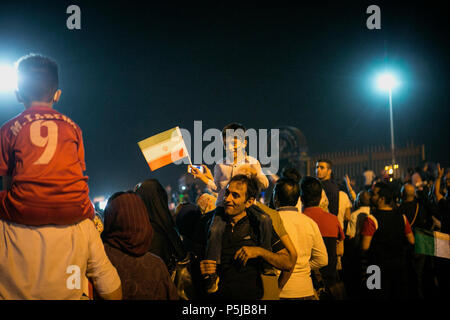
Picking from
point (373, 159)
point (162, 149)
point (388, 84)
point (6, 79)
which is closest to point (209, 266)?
point (162, 149)

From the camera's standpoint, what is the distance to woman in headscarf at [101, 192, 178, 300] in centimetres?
270

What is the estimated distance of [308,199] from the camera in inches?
177

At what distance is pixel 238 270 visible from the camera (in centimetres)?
306

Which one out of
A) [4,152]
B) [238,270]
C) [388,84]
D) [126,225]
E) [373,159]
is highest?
[388,84]

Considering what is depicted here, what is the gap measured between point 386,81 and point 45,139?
47.7 feet

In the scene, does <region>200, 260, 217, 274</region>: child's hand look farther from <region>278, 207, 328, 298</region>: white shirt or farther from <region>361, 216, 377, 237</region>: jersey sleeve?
<region>361, 216, 377, 237</region>: jersey sleeve

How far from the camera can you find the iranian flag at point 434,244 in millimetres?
5031

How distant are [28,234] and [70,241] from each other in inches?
9.0

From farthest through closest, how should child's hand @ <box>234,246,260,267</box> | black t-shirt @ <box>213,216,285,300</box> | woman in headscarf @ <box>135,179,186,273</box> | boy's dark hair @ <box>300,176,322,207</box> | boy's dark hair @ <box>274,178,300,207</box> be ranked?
boy's dark hair @ <box>300,176,322,207</box>
boy's dark hair @ <box>274,178,300,207</box>
woman in headscarf @ <box>135,179,186,273</box>
black t-shirt @ <box>213,216,285,300</box>
child's hand @ <box>234,246,260,267</box>

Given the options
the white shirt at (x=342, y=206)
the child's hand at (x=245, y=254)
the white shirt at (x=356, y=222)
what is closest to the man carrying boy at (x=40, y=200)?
the child's hand at (x=245, y=254)

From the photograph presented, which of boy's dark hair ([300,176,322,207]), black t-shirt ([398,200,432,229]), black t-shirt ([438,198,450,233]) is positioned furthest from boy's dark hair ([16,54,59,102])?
black t-shirt ([438,198,450,233])

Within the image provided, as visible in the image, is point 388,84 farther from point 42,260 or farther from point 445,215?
point 42,260

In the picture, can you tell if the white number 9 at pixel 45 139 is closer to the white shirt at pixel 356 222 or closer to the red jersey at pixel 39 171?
the red jersey at pixel 39 171

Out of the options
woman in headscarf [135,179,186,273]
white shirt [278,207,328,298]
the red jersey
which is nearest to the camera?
the red jersey
